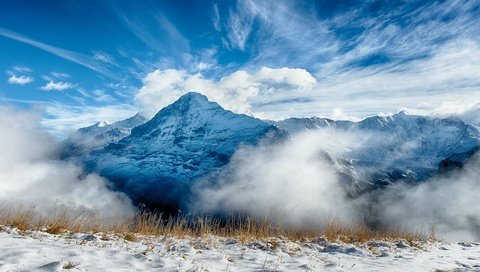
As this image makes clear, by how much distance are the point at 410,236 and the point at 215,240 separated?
814cm

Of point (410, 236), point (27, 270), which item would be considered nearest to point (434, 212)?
point (410, 236)

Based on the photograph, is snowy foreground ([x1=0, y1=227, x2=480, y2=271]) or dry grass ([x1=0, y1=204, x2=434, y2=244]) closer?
snowy foreground ([x1=0, y1=227, x2=480, y2=271])

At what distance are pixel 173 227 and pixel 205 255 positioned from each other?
3940mm

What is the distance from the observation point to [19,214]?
1200cm

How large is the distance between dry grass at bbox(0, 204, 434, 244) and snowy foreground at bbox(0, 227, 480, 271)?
2.51ft

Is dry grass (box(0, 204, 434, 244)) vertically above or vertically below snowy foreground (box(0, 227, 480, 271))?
above

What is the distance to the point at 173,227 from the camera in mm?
13844

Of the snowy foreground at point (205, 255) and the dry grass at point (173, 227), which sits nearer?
the snowy foreground at point (205, 255)

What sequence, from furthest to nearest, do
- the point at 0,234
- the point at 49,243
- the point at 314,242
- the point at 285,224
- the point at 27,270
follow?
1. the point at 285,224
2. the point at 314,242
3. the point at 0,234
4. the point at 49,243
5. the point at 27,270

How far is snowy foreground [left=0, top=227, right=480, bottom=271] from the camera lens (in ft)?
26.3

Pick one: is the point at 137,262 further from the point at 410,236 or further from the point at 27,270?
the point at 410,236

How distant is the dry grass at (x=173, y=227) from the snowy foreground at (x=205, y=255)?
765mm

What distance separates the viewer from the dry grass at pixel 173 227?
11.9 m

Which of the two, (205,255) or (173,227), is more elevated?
(173,227)
